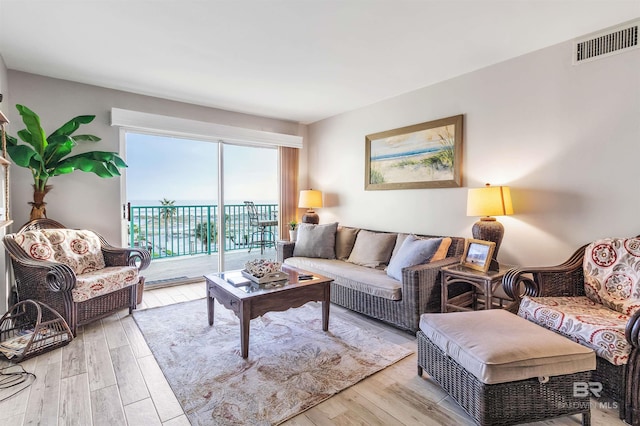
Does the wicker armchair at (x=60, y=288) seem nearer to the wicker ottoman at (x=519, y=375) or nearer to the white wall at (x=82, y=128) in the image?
the white wall at (x=82, y=128)

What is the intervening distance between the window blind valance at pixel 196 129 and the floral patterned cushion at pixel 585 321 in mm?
3942

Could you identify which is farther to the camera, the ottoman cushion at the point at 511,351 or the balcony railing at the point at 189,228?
the balcony railing at the point at 189,228

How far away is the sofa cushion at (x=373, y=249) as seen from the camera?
12.0 feet

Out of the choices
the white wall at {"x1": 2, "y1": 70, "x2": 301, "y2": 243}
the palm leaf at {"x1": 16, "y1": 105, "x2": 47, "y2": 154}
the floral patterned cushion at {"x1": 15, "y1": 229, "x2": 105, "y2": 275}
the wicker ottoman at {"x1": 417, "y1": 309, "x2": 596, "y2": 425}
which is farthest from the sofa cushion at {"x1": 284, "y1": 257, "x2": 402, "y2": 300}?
the palm leaf at {"x1": 16, "y1": 105, "x2": 47, "y2": 154}

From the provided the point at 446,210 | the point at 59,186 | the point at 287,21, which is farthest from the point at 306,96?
the point at 59,186

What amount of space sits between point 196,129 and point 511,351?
4.18m

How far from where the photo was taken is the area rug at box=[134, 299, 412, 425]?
6.05 ft

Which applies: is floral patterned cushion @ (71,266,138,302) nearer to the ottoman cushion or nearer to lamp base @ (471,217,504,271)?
the ottoman cushion

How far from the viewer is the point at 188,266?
5.23 m

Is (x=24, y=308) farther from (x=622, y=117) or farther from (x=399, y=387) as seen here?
(x=622, y=117)

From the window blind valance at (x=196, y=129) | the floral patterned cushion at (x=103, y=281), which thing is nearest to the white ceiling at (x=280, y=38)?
the window blind valance at (x=196, y=129)

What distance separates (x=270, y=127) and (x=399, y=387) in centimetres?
413

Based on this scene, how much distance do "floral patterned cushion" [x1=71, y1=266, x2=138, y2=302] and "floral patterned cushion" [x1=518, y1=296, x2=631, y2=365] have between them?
3.41 metres

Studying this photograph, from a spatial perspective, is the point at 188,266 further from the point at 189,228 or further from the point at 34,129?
the point at 34,129
